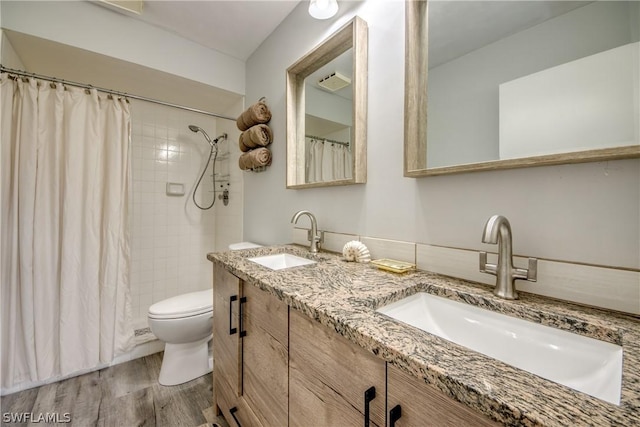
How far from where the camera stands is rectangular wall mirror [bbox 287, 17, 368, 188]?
118 centimetres

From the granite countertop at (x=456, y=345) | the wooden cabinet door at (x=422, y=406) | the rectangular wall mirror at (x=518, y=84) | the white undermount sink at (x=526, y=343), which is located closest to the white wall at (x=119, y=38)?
the rectangular wall mirror at (x=518, y=84)

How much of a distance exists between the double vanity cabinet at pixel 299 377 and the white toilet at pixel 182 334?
1.27ft

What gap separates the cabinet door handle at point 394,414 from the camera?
A: 442 mm

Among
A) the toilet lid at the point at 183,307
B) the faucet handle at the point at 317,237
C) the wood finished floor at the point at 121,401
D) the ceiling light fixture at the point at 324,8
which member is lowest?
the wood finished floor at the point at 121,401

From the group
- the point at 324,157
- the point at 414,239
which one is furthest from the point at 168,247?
the point at 414,239

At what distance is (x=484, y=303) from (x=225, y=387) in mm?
1164

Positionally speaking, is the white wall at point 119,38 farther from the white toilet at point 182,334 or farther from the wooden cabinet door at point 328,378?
the wooden cabinet door at point 328,378

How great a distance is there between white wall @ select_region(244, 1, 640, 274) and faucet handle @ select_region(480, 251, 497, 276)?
0.08 metres

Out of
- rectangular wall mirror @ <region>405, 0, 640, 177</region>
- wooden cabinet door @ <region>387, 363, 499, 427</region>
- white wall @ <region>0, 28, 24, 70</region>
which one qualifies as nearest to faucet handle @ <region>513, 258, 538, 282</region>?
rectangular wall mirror @ <region>405, 0, 640, 177</region>

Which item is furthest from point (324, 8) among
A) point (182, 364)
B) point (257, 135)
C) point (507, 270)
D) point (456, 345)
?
point (182, 364)

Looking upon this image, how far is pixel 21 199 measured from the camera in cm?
146

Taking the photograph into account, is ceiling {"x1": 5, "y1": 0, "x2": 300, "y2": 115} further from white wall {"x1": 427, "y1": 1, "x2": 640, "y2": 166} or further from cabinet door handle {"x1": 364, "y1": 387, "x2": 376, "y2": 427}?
cabinet door handle {"x1": 364, "y1": 387, "x2": 376, "y2": 427}

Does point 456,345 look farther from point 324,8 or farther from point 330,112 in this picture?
point 324,8

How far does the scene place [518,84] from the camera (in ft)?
2.49
